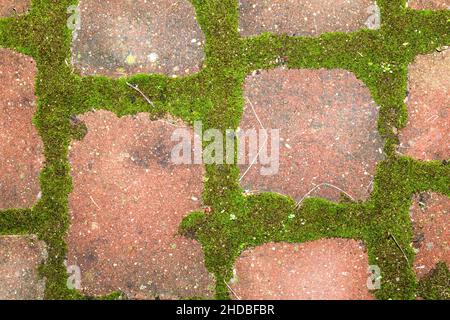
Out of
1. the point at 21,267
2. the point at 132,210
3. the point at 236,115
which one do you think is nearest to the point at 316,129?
the point at 236,115

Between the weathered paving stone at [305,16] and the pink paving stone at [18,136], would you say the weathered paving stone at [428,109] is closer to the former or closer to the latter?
the weathered paving stone at [305,16]

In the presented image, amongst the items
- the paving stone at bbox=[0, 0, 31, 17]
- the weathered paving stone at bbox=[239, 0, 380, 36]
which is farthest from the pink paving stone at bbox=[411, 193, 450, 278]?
the paving stone at bbox=[0, 0, 31, 17]

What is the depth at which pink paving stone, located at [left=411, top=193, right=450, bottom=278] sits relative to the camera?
389 centimetres

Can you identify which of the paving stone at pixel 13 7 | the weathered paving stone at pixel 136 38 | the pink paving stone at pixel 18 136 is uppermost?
the paving stone at pixel 13 7

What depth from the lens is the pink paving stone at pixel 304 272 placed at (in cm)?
389

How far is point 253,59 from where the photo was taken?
3.93 metres

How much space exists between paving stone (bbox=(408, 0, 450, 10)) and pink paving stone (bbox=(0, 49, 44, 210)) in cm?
300

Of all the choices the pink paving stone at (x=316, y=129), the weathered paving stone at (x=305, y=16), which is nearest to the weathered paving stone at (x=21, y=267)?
the pink paving stone at (x=316, y=129)

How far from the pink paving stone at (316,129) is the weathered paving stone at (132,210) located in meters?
0.61

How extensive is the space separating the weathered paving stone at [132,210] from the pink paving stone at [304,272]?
0.33 meters

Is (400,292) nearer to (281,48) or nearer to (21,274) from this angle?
(281,48)

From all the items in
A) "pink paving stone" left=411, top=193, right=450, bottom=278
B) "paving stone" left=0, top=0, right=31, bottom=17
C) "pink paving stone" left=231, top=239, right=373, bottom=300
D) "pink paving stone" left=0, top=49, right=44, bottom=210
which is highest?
"paving stone" left=0, top=0, right=31, bottom=17

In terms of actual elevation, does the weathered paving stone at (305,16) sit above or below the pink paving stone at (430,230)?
above

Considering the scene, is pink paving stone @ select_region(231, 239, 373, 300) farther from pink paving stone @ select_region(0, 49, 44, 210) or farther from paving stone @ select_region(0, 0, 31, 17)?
paving stone @ select_region(0, 0, 31, 17)
